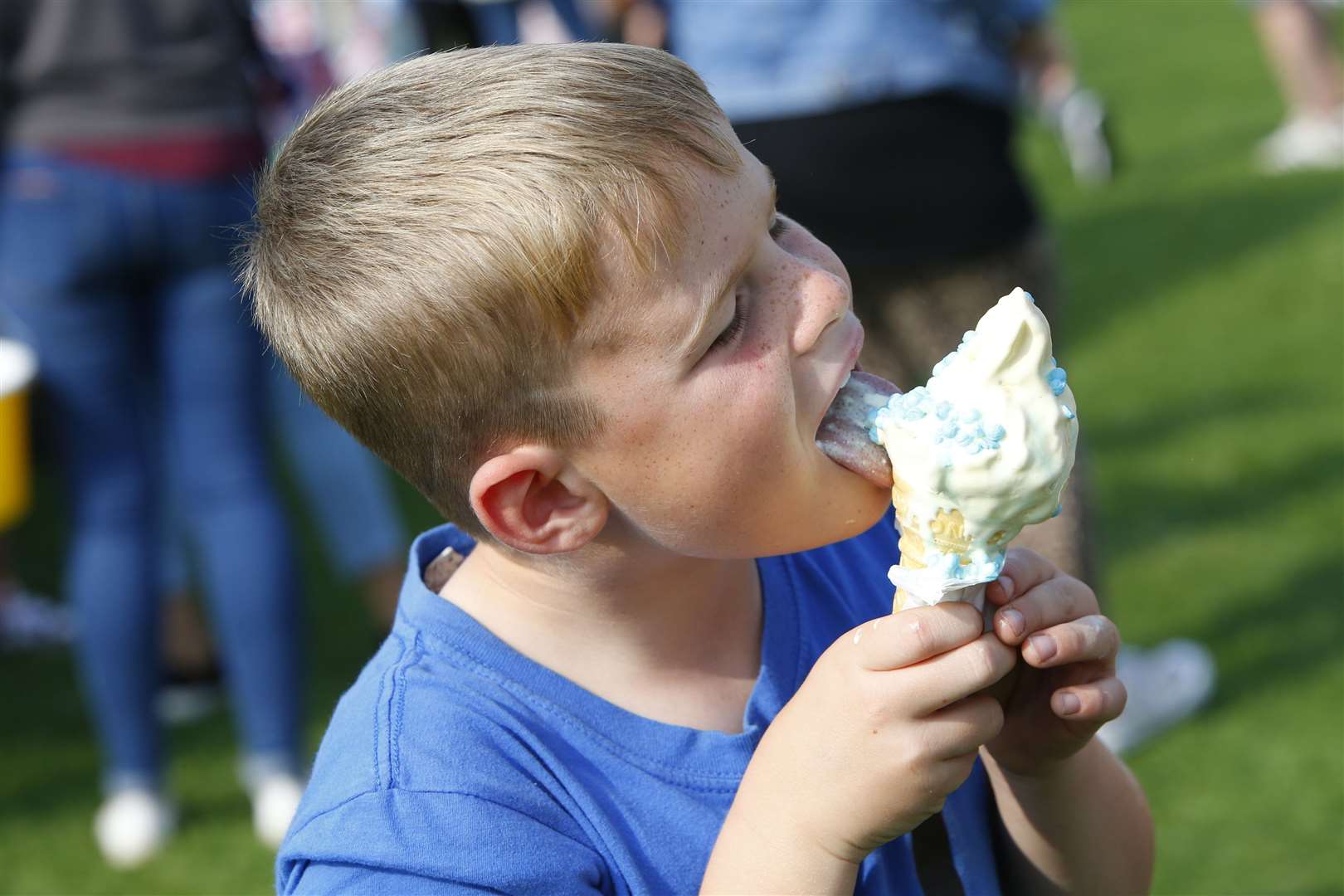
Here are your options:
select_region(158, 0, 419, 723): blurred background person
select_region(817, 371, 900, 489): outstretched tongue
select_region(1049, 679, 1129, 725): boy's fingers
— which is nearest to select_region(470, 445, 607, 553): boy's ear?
select_region(817, 371, 900, 489): outstretched tongue

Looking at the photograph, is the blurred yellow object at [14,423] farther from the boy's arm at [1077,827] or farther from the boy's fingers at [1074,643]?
the boy's fingers at [1074,643]

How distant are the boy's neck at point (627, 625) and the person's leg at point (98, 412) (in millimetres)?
2251

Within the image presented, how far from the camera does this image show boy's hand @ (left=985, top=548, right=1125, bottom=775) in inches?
61.8

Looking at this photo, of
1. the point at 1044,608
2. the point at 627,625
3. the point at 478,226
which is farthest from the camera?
the point at 627,625

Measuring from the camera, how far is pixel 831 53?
10.5 feet

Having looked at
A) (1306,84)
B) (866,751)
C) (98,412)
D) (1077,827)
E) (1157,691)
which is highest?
(866,751)

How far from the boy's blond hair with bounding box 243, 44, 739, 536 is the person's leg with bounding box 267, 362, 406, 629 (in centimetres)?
290

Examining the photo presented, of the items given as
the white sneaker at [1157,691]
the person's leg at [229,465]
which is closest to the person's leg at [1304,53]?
the white sneaker at [1157,691]

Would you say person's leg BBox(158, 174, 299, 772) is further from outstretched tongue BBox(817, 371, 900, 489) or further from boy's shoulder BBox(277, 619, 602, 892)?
outstretched tongue BBox(817, 371, 900, 489)

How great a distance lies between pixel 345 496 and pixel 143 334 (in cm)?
89

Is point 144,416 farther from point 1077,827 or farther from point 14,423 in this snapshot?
point 1077,827

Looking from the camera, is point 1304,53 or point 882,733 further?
point 1304,53

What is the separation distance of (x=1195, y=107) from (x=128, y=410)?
818 cm

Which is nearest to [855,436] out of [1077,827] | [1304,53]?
[1077,827]
